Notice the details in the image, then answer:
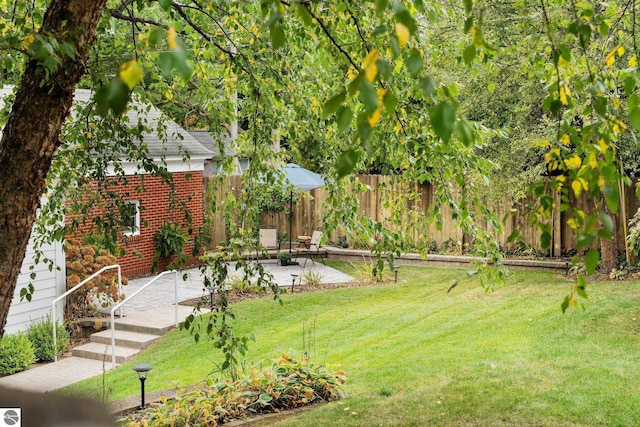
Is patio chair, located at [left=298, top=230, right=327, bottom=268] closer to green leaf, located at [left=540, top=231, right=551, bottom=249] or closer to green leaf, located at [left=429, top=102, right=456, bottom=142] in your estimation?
green leaf, located at [left=540, top=231, right=551, bottom=249]

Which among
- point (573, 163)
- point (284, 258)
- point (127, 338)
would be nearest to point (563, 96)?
point (573, 163)

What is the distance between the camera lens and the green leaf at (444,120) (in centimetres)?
186

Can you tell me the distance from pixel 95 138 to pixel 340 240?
14346 millimetres

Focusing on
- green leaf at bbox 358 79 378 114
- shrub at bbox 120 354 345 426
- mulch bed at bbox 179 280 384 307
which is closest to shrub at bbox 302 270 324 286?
mulch bed at bbox 179 280 384 307

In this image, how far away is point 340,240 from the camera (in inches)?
789

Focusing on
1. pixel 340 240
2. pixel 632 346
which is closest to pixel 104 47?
pixel 632 346

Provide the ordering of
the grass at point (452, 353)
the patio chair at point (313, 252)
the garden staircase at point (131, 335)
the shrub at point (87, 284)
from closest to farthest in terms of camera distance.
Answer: the grass at point (452, 353)
the garden staircase at point (131, 335)
the shrub at point (87, 284)
the patio chair at point (313, 252)

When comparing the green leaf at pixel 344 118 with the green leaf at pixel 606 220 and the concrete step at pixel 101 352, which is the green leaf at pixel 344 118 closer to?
the green leaf at pixel 606 220

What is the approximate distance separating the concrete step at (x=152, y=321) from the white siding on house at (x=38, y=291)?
120 centimetres

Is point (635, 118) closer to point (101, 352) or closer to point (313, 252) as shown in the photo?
point (101, 352)

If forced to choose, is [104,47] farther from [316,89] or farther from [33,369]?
[33,369]

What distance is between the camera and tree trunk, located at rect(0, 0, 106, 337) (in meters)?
3.57

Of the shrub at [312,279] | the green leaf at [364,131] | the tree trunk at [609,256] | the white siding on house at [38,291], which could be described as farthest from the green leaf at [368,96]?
the tree trunk at [609,256]

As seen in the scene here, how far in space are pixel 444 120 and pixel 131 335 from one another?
37.1 feet
